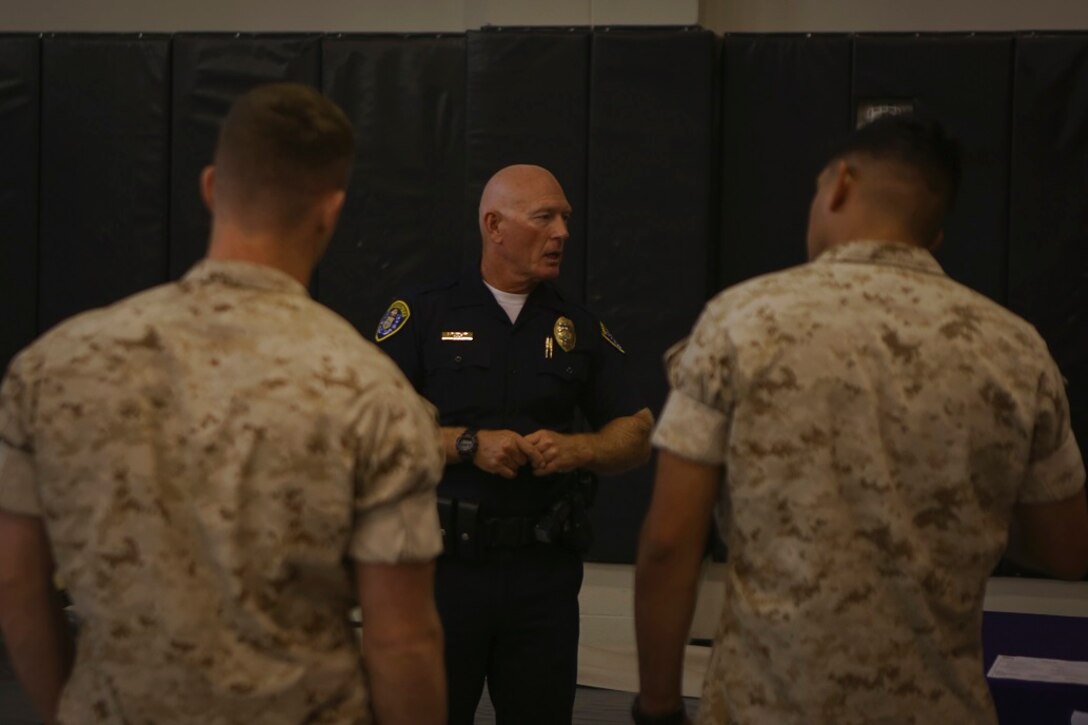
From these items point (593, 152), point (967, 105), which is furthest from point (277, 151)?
point (967, 105)

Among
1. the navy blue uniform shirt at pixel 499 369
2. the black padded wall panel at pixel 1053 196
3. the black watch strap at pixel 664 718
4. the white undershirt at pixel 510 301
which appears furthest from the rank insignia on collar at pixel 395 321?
the black padded wall panel at pixel 1053 196

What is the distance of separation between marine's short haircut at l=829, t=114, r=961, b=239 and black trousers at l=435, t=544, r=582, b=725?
1.43 m

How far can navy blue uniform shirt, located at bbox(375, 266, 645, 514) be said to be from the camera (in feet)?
10.8

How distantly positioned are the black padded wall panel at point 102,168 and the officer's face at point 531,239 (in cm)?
307

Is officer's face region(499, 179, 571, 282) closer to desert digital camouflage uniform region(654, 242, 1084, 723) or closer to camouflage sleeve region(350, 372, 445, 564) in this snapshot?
desert digital camouflage uniform region(654, 242, 1084, 723)

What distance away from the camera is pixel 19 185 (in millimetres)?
6176

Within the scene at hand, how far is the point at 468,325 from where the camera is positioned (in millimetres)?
3398

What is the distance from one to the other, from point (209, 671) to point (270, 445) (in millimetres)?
281

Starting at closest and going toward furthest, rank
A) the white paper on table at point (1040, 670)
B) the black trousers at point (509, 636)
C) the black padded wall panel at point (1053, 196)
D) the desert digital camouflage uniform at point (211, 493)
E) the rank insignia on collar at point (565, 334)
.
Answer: the desert digital camouflage uniform at point (211, 493) → the white paper on table at point (1040, 670) → the black trousers at point (509, 636) → the rank insignia on collar at point (565, 334) → the black padded wall panel at point (1053, 196)

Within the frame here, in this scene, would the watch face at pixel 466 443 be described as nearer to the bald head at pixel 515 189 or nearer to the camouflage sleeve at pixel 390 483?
the bald head at pixel 515 189

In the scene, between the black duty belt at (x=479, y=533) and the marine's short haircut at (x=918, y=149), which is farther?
the black duty belt at (x=479, y=533)

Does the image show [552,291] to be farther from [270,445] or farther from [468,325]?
[270,445]

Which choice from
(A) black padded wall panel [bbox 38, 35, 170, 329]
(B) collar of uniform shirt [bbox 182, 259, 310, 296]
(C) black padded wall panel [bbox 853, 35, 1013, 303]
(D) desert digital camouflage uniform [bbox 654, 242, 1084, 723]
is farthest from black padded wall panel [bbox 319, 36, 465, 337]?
(B) collar of uniform shirt [bbox 182, 259, 310, 296]

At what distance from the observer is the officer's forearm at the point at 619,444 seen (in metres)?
3.28
